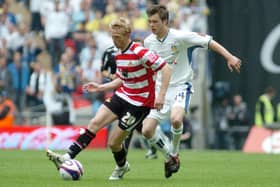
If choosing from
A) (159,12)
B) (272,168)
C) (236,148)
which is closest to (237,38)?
(236,148)

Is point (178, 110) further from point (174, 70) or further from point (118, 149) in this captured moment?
point (118, 149)

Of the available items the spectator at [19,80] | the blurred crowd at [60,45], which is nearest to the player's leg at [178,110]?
the blurred crowd at [60,45]

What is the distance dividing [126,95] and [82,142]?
0.92 meters

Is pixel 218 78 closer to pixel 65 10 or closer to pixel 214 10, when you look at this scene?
pixel 214 10

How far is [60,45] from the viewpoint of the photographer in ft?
87.6

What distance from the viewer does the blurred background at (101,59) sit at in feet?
83.0

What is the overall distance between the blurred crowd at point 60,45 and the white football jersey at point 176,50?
36.6ft

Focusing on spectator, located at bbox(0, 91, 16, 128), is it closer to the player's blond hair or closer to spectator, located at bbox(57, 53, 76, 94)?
spectator, located at bbox(57, 53, 76, 94)

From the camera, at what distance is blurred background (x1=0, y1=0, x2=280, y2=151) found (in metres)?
25.3

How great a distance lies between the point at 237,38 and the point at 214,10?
1.06 meters

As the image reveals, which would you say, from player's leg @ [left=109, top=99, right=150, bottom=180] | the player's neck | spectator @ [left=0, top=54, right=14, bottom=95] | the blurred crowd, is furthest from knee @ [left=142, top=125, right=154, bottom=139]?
spectator @ [left=0, top=54, right=14, bottom=95]

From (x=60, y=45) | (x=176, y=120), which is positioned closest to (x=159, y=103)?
(x=176, y=120)

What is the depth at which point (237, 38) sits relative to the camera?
2558 cm

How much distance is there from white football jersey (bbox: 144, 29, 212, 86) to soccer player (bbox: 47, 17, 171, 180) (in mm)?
1259
